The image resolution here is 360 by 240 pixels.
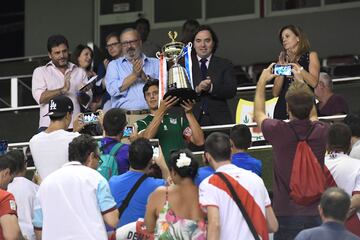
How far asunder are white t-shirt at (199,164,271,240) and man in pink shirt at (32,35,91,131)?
491 centimetres

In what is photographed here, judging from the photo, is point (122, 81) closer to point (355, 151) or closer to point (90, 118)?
point (90, 118)

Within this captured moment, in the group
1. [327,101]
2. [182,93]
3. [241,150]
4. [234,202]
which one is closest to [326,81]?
[327,101]

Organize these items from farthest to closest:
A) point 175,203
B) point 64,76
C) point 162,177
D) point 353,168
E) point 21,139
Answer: point 21,139, point 64,76, point 162,177, point 353,168, point 175,203

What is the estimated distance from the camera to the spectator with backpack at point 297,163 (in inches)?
429

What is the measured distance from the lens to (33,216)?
1162 cm

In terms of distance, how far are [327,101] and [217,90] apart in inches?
54.6

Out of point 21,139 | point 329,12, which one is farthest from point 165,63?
point 329,12

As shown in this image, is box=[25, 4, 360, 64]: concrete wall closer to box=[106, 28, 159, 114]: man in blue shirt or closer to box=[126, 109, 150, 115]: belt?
box=[106, 28, 159, 114]: man in blue shirt

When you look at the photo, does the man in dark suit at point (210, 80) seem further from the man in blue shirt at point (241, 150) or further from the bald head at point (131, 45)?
the man in blue shirt at point (241, 150)

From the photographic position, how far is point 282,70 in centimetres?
1212

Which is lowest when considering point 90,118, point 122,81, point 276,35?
point 90,118

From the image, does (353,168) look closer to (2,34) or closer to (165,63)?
(165,63)

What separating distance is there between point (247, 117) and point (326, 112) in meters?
1.26

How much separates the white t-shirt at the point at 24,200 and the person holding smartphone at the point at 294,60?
3.03 metres
